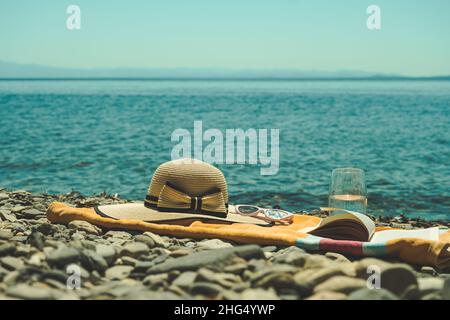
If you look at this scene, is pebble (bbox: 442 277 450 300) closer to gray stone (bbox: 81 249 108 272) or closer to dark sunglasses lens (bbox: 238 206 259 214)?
gray stone (bbox: 81 249 108 272)

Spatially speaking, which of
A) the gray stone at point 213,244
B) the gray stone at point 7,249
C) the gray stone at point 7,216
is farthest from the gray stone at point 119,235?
the gray stone at point 7,249

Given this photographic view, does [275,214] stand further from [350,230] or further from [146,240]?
[146,240]

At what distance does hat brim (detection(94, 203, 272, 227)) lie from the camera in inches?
290

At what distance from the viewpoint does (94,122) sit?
3806 cm

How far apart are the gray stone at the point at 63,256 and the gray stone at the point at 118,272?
0.91 feet

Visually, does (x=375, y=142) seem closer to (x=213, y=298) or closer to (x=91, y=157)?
(x=91, y=157)

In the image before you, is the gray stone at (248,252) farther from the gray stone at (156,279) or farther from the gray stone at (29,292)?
the gray stone at (29,292)

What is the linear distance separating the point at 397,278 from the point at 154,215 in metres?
3.45

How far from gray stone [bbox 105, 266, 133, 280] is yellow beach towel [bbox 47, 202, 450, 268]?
66.9 inches

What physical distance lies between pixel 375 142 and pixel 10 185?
17.1 meters

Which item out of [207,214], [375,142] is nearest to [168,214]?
[207,214]

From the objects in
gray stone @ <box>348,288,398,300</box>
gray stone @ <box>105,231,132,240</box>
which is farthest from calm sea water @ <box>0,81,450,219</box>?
gray stone @ <box>348,288,398,300</box>

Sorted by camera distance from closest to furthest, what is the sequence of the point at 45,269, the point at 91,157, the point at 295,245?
the point at 45,269, the point at 295,245, the point at 91,157

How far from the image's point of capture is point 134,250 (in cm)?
562
